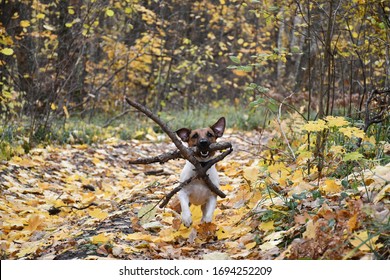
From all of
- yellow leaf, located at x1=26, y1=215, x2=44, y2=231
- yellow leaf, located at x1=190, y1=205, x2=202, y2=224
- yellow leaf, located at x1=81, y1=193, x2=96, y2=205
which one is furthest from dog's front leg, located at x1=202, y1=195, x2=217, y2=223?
yellow leaf, located at x1=81, y1=193, x2=96, y2=205

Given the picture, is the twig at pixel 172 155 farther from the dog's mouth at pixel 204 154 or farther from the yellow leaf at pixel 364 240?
the yellow leaf at pixel 364 240

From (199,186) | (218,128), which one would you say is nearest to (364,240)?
(199,186)

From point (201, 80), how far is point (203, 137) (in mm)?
15315

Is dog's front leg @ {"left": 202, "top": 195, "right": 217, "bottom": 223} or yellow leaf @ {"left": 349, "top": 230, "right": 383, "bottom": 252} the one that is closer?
yellow leaf @ {"left": 349, "top": 230, "right": 383, "bottom": 252}

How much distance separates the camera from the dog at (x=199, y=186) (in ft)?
16.0

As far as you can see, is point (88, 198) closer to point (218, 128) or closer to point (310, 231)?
point (218, 128)

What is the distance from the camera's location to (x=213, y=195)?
5035 millimetres

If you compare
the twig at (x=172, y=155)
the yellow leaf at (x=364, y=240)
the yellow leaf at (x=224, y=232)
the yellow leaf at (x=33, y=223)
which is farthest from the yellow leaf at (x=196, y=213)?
the yellow leaf at (x=364, y=240)

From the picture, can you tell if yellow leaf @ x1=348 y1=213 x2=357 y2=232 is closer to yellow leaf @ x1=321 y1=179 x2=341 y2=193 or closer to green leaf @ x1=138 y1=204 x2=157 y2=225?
yellow leaf @ x1=321 y1=179 x2=341 y2=193

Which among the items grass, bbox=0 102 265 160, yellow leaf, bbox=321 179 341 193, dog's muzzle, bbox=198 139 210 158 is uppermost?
dog's muzzle, bbox=198 139 210 158

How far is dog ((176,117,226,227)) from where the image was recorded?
4.88m

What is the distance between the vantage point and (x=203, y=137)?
5.03 metres

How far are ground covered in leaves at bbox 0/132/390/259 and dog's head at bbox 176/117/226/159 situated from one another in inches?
19.1

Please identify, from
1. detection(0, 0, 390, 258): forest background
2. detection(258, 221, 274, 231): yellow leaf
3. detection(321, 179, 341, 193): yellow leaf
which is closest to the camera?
detection(258, 221, 274, 231): yellow leaf
